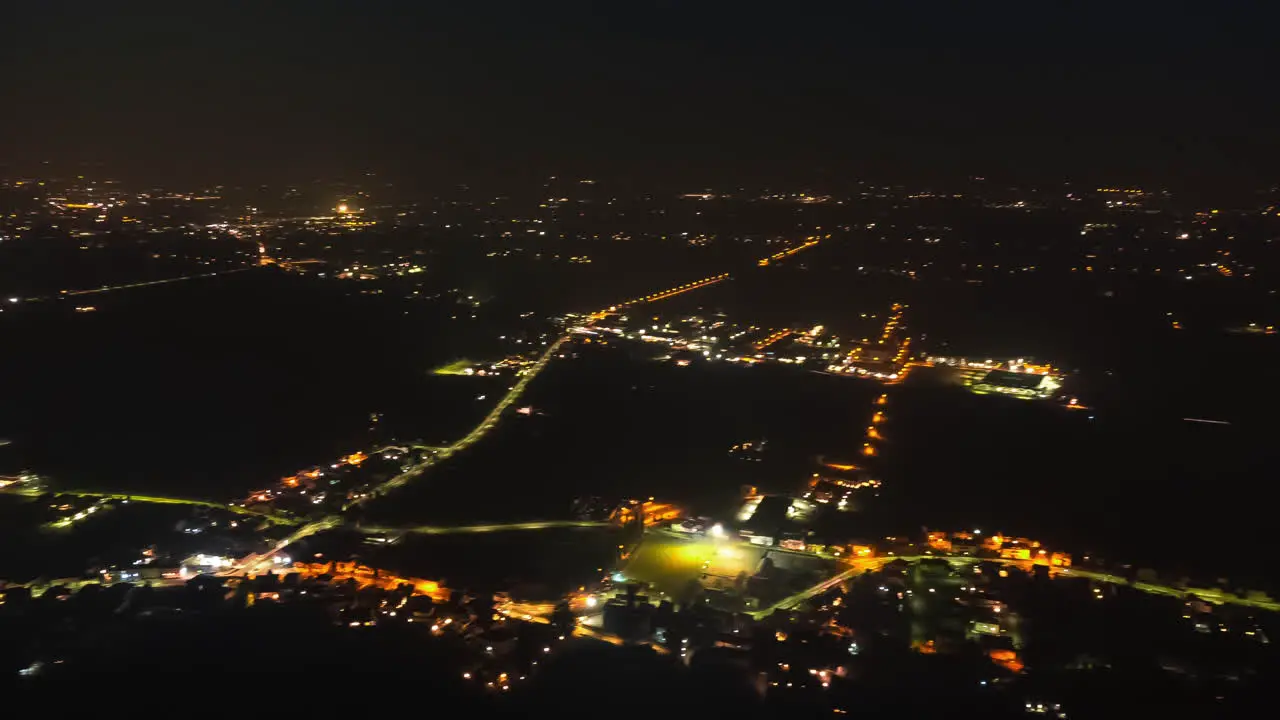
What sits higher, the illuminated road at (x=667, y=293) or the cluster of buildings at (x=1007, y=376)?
the cluster of buildings at (x=1007, y=376)

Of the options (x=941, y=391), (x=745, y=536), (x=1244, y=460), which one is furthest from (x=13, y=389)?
(x=1244, y=460)

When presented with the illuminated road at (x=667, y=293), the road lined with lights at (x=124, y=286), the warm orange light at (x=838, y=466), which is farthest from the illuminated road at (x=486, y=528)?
the road lined with lights at (x=124, y=286)

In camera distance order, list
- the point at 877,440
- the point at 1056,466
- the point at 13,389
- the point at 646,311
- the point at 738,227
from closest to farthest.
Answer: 1. the point at 1056,466
2. the point at 877,440
3. the point at 13,389
4. the point at 646,311
5. the point at 738,227

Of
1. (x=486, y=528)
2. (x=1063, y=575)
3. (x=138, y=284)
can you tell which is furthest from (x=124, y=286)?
(x=1063, y=575)

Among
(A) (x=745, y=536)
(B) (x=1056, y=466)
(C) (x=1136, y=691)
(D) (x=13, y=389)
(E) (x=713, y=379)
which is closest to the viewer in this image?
(C) (x=1136, y=691)

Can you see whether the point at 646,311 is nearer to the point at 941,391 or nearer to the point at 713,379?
the point at 713,379

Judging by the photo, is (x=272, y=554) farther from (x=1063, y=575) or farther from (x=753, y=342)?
(x=753, y=342)

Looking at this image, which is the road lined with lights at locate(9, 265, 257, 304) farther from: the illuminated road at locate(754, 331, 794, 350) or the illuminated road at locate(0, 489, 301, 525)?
the illuminated road at locate(754, 331, 794, 350)

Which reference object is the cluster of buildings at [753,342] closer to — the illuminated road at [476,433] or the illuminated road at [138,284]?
the illuminated road at [476,433]

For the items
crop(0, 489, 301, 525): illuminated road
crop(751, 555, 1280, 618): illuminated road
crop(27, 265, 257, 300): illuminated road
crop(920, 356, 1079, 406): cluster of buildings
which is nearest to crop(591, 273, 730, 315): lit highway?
crop(920, 356, 1079, 406): cluster of buildings
